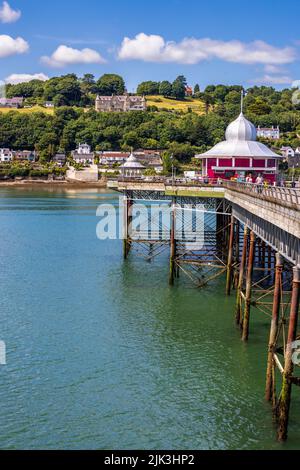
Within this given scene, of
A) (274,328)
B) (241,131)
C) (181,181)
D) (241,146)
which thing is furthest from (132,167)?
(274,328)

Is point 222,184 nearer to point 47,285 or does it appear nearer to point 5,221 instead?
point 47,285

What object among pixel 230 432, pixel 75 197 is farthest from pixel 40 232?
pixel 75 197

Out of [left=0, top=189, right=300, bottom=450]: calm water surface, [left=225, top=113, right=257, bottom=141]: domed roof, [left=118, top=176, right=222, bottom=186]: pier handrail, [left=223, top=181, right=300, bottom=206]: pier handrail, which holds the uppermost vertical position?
[left=225, top=113, right=257, bottom=141]: domed roof

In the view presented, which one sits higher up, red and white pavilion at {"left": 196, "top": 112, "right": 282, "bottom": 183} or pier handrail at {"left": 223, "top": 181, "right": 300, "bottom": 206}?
red and white pavilion at {"left": 196, "top": 112, "right": 282, "bottom": 183}

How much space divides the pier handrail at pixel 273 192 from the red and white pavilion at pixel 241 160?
10.4 meters

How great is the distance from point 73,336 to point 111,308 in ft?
18.8

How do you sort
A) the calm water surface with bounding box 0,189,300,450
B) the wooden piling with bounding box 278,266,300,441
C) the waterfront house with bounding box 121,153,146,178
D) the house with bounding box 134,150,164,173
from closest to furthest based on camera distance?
the wooden piling with bounding box 278,266,300,441, the calm water surface with bounding box 0,189,300,450, the waterfront house with bounding box 121,153,146,178, the house with bounding box 134,150,164,173

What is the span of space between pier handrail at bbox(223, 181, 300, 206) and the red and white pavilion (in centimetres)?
1039

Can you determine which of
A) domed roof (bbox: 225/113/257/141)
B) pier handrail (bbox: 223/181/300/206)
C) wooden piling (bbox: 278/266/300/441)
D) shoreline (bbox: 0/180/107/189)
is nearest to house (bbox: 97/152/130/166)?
shoreline (bbox: 0/180/107/189)

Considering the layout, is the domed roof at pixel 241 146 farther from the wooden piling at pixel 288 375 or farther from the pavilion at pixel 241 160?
the wooden piling at pixel 288 375

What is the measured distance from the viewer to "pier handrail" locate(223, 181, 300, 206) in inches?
845

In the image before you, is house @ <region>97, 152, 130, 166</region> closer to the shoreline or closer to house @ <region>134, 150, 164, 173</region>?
house @ <region>134, 150, 164, 173</region>

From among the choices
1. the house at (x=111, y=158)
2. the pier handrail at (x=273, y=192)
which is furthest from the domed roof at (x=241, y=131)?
the house at (x=111, y=158)

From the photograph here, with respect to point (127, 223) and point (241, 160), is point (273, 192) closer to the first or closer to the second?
point (241, 160)
